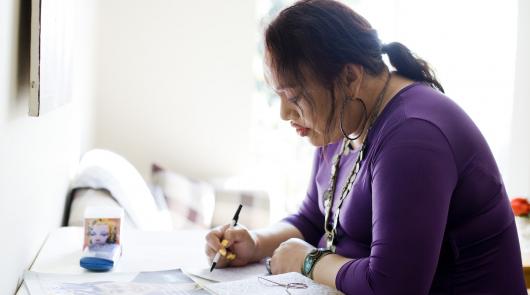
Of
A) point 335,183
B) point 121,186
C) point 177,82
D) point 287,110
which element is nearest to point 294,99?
point 287,110

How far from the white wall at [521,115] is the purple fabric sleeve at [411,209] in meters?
2.14

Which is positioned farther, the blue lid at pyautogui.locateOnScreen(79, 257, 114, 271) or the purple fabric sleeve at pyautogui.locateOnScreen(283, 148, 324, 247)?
the purple fabric sleeve at pyautogui.locateOnScreen(283, 148, 324, 247)

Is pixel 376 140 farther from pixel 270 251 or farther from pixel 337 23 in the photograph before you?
pixel 270 251

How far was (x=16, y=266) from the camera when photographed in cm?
121

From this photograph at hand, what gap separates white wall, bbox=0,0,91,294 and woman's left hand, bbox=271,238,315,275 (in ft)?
1.54

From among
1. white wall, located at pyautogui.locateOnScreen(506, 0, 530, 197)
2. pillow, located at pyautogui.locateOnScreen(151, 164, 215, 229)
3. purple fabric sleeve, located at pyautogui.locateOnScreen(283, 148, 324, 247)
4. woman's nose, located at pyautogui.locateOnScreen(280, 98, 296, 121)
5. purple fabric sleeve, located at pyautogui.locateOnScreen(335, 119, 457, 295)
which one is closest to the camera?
purple fabric sleeve, located at pyautogui.locateOnScreen(335, 119, 457, 295)

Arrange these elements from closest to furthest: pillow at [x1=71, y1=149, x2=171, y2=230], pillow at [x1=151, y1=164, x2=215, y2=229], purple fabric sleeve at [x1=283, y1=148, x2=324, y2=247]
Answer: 1. purple fabric sleeve at [x1=283, y1=148, x2=324, y2=247]
2. pillow at [x1=71, y1=149, x2=171, y2=230]
3. pillow at [x1=151, y1=164, x2=215, y2=229]

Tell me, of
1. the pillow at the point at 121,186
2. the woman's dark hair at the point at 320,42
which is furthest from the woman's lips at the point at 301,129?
the pillow at the point at 121,186

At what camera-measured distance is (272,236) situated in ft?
4.84

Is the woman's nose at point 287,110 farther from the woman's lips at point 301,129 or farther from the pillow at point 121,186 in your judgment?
the pillow at point 121,186

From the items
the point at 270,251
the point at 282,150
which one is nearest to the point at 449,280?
the point at 270,251

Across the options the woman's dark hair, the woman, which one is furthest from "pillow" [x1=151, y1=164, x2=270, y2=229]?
the woman's dark hair

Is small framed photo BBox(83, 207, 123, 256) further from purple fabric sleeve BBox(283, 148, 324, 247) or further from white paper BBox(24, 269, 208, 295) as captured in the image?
purple fabric sleeve BBox(283, 148, 324, 247)

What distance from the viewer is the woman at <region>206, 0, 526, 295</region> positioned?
1028 millimetres
